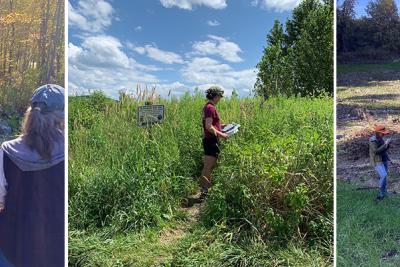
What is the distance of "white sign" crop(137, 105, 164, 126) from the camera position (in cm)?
526

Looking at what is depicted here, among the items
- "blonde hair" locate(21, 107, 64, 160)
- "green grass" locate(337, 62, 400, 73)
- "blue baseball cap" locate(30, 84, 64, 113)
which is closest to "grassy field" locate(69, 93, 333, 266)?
"green grass" locate(337, 62, 400, 73)

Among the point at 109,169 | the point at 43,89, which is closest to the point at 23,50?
the point at 43,89

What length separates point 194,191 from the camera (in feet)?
17.4

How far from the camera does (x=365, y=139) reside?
12.3ft

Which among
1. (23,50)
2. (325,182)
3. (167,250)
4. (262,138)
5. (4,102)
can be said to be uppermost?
(23,50)

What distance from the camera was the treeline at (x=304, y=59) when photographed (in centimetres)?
600

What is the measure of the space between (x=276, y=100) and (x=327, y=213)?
2.41m

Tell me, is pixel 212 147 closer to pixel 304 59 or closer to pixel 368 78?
pixel 368 78

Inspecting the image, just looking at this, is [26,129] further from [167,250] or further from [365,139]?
[365,139]

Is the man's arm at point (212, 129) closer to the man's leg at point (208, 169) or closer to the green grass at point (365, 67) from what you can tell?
the man's leg at point (208, 169)

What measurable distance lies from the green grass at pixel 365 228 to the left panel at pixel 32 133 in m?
2.36

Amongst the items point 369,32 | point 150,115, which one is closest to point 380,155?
point 369,32

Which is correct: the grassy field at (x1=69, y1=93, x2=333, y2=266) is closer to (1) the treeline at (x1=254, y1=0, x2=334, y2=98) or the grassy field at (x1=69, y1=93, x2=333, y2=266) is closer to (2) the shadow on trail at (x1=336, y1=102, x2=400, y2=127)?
(2) the shadow on trail at (x1=336, y1=102, x2=400, y2=127)

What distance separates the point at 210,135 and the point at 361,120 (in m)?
1.93
